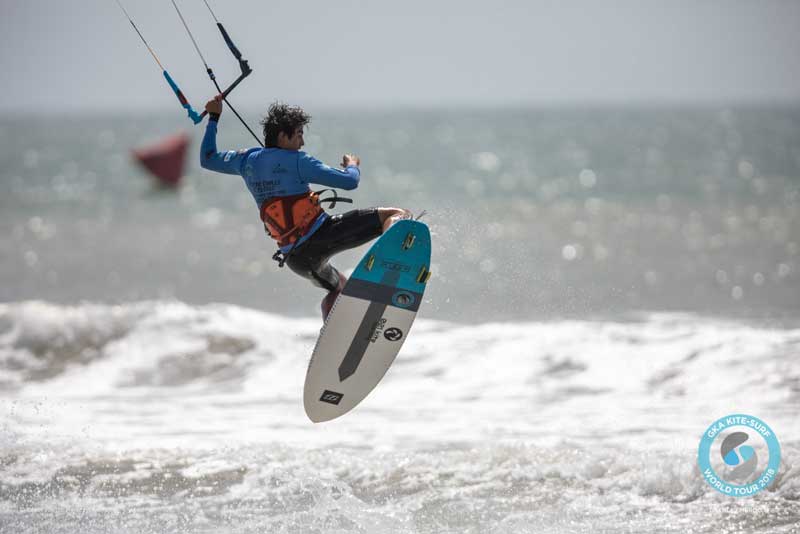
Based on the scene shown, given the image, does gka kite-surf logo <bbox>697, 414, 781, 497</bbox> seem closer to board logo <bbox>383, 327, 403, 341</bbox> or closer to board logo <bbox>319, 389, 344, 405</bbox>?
board logo <bbox>383, 327, 403, 341</bbox>

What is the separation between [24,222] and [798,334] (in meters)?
18.9

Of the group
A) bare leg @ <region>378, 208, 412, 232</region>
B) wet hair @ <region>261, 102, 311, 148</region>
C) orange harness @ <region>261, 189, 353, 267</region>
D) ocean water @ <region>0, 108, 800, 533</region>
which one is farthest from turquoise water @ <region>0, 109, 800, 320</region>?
wet hair @ <region>261, 102, 311, 148</region>

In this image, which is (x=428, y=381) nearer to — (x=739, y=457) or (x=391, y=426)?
(x=391, y=426)

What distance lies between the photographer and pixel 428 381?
10133 mm

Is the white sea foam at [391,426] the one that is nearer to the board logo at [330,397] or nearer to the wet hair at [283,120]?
the board logo at [330,397]

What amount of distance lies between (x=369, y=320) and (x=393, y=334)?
212 millimetres

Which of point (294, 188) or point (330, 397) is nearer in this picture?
point (294, 188)

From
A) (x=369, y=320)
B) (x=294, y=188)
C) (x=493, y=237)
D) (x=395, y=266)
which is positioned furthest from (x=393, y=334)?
(x=493, y=237)

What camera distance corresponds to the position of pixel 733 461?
708 cm

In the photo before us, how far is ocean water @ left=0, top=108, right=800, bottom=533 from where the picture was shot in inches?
265

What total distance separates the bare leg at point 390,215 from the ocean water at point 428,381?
548 mm

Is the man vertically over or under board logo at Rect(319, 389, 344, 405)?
over

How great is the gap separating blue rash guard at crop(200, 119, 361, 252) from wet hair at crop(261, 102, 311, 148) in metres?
0.12

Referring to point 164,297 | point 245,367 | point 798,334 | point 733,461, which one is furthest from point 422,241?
point 164,297
